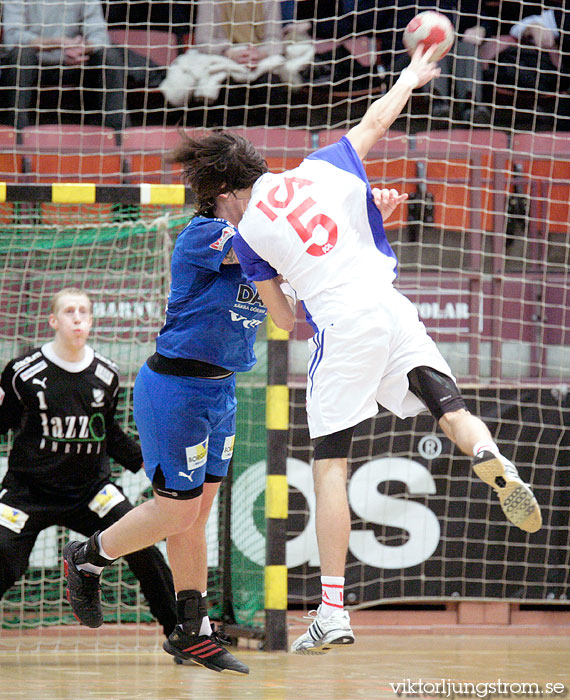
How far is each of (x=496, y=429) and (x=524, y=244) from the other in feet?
5.31

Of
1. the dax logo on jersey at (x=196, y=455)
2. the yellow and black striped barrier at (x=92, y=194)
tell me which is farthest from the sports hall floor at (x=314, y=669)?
the yellow and black striped barrier at (x=92, y=194)

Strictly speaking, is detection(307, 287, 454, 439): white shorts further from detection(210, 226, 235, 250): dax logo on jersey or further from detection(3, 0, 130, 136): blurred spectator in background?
detection(3, 0, 130, 136): blurred spectator in background

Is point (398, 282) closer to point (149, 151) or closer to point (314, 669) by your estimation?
point (149, 151)

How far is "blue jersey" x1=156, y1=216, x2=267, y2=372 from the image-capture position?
12.6 ft

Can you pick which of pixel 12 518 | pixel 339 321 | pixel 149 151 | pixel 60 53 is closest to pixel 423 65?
pixel 339 321

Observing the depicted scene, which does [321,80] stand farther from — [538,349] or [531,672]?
[531,672]

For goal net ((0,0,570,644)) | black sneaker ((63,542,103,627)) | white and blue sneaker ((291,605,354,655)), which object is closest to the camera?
white and blue sneaker ((291,605,354,655))

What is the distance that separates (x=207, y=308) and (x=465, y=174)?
4280mm

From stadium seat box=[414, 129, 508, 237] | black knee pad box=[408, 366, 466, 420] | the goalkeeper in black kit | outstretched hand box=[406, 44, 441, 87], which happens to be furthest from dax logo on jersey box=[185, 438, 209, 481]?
stadium seat box=[414, 129, 508, 237]

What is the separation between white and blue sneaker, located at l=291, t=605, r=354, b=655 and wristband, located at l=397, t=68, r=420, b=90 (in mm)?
1905

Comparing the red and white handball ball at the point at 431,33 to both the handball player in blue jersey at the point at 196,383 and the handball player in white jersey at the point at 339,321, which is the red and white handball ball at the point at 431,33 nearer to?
the handball player in white jersey at the point at 339,321

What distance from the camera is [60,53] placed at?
7863mm

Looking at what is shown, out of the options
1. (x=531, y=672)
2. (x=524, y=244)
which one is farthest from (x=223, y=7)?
(x=531, y=672)

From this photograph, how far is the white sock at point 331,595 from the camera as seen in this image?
3342 millimetres
